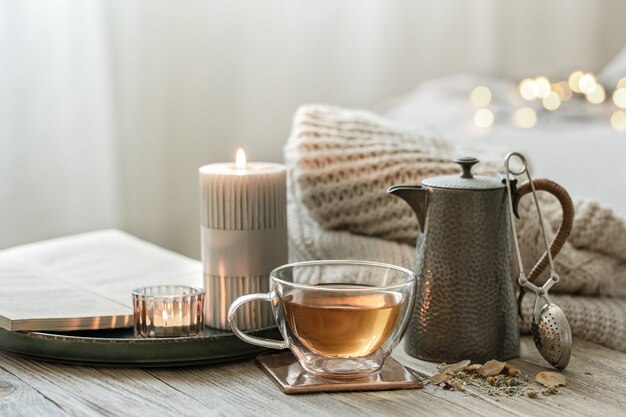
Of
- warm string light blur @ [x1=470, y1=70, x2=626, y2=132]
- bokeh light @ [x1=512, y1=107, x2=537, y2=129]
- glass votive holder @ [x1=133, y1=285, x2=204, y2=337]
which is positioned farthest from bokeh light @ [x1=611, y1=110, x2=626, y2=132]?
glass votive holder @ [x1=133, y1=285, x2=204, y2=337]

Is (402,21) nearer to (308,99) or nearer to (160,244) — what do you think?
(308,99)

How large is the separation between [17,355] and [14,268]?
193mm

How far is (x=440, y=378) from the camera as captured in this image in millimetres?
723

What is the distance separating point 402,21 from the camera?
2.08 metres

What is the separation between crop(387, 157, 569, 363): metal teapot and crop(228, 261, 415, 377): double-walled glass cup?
50 mm

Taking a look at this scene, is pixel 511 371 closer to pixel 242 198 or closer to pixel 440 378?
pixel 440 378

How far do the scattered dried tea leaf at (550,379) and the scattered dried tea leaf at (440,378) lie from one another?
0.08 metres

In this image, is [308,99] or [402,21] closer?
[308,99]

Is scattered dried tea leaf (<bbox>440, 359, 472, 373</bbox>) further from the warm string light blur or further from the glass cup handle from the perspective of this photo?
the warm string light blur

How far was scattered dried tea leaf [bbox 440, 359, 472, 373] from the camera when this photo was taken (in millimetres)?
742

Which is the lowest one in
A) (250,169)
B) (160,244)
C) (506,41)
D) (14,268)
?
(160,244)

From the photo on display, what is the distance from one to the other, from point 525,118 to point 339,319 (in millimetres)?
1052

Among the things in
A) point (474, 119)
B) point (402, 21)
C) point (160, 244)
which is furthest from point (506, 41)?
point (160, 244)

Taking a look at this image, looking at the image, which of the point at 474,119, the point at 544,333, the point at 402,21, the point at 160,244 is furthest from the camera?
the point at 402,21
